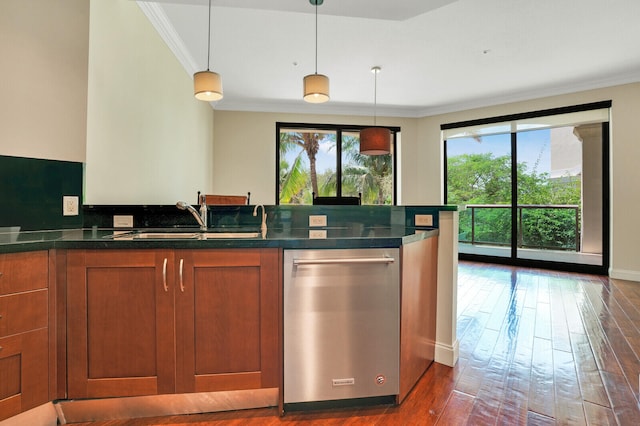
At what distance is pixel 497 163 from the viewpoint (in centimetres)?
542

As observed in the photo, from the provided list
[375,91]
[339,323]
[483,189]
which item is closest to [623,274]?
[483,189]

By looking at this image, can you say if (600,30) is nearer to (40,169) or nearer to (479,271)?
(479,271)

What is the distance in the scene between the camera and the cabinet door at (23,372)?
1.26 metres

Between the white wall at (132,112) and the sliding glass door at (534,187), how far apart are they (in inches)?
191

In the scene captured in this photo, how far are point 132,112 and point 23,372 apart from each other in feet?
6.17

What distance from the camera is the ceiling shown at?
2752 millimetres

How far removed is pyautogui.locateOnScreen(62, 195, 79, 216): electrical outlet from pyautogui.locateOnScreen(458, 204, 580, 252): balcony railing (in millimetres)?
5777

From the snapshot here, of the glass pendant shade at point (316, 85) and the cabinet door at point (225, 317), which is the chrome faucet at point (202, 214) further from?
the glass pendant shade at point (316, 85)

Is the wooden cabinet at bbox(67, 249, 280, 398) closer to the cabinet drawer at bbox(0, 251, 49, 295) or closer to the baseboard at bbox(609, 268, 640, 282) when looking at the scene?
the cabinet drawer at bbox(0, 251, 49, 295)

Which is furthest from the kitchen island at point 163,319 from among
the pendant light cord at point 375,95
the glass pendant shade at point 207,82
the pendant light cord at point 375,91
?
the pendant light cord at point 375,95

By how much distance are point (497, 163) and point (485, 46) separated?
2.53m

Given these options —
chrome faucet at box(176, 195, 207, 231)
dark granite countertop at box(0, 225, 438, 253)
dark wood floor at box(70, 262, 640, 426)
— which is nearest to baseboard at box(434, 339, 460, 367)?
dark wood floor at box(70, 262, 640, 426)

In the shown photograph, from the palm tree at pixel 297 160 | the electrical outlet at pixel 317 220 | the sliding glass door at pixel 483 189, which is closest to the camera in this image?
the electrical outlet at pixel 317 220

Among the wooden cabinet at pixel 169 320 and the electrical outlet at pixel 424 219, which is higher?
the electrical outlet at pixel 424 219
